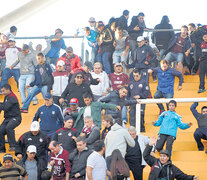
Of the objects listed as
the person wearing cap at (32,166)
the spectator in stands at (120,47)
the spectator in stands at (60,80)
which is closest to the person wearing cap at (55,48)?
the spectator in stands at (120,47)

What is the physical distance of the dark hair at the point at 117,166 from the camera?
6371 millimetres

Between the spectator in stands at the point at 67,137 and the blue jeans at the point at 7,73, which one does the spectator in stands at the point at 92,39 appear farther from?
the spectator in stands at the point at 67,137

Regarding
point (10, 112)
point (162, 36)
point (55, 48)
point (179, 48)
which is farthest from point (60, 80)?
point (162, 36)

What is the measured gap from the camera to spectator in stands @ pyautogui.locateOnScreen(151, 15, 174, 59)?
537 inches

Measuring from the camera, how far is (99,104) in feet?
28.0

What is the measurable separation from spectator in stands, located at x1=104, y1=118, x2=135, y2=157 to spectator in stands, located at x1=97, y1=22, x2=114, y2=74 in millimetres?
5320

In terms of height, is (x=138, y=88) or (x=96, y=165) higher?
(x=138, y=88)

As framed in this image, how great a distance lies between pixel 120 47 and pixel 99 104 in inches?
162

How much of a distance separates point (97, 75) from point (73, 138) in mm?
3165

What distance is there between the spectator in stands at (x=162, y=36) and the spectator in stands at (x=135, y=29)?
0.73 meters

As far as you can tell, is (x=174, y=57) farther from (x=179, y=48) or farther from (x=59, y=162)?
(x=59, y=162)

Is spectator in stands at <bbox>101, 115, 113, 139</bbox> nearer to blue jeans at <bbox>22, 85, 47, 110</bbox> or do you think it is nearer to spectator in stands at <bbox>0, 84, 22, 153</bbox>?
spectator in stands at <bbox>0, 84, 22, 153</bbox>

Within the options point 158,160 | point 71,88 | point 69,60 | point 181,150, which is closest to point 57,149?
point 158,160

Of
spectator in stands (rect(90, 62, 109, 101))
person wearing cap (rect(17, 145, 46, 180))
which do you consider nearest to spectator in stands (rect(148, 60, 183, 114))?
spectator in stands (rect(90, 62, 109, 101))
